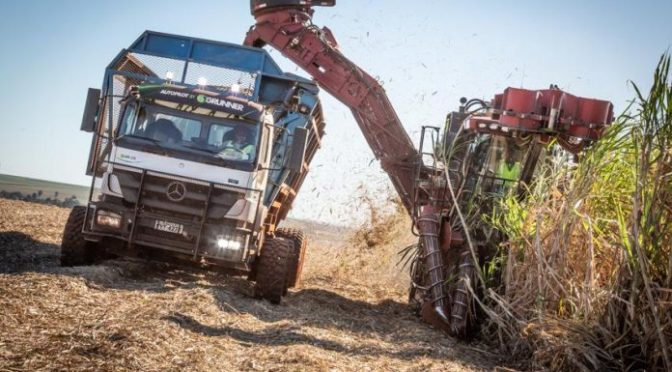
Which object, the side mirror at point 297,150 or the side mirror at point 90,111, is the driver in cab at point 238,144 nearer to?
the side mirror at point 297,150

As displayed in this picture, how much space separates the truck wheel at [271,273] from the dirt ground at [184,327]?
0.23 meters

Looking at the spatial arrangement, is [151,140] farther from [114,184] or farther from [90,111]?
[90,111]

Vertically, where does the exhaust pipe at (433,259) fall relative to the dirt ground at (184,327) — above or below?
above

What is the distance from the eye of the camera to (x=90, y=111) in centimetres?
921

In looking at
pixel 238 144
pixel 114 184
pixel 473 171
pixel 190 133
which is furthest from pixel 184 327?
pixel 473 171

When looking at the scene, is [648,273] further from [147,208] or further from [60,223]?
[60,223]

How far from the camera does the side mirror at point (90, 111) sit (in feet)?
30.2

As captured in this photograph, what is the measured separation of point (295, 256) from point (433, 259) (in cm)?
366

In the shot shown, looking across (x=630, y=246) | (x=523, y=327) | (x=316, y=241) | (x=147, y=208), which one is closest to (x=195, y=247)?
(x=147, y=208)

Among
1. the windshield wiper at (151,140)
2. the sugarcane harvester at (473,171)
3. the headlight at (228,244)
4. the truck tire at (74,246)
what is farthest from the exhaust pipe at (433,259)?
the truck tire at (74,246)

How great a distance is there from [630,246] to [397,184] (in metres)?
7.40

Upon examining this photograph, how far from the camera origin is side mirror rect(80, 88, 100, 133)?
920cm

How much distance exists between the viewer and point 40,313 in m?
5.86

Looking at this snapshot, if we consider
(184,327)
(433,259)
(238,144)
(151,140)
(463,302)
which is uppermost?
(238,144)
